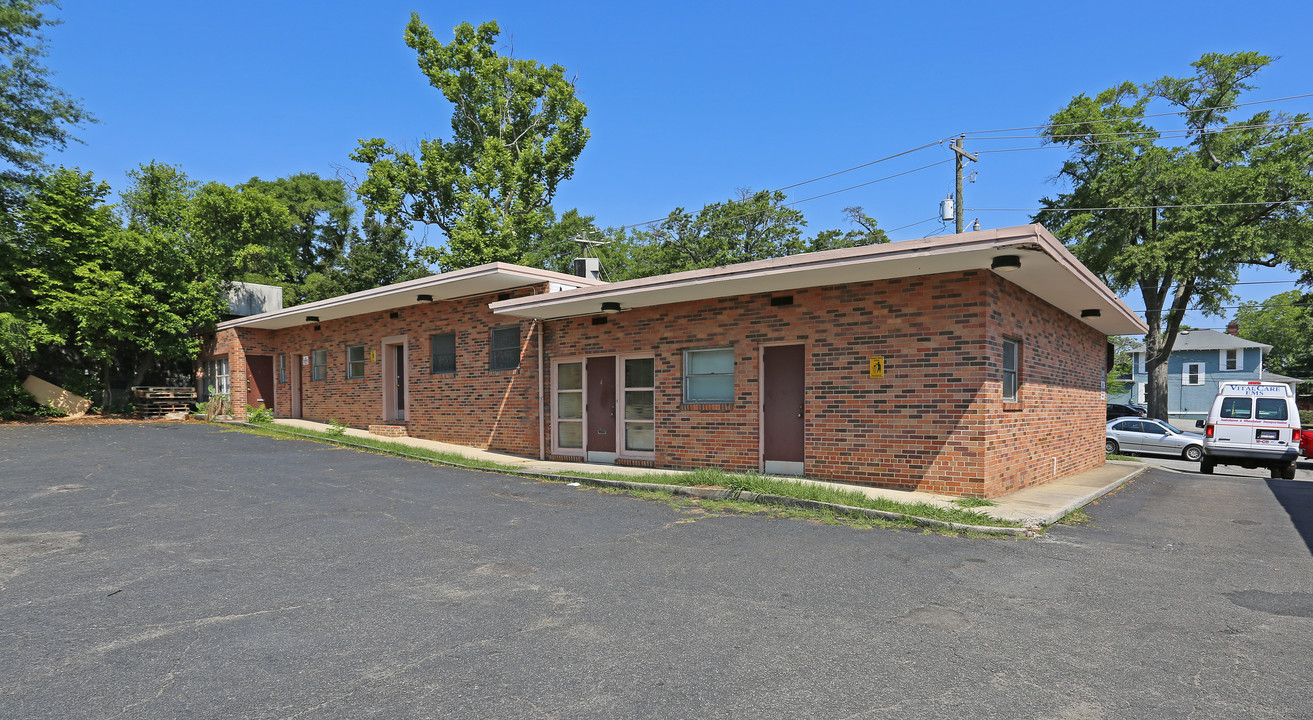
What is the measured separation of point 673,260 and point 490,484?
2721cm

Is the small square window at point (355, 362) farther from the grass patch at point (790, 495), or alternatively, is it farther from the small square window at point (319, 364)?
the grass patch at point (790, 495)

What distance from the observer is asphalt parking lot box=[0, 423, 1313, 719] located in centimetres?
338

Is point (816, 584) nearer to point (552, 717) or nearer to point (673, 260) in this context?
point (552, 717)

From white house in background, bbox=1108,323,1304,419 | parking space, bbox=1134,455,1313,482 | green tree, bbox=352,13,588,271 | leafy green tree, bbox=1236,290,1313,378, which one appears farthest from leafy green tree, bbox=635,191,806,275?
leafy green tree, bbox=1236,290,1313,378

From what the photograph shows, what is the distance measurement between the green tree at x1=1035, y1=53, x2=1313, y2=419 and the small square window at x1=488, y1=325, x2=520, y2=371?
2593 centimetres

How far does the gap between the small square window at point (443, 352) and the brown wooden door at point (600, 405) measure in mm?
4293

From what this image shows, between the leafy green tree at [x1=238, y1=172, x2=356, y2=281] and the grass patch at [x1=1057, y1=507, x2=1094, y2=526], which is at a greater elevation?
the leafy green tree at [x1=238, y1=172, x2=356, y2=281]

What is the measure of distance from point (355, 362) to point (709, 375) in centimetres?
1235

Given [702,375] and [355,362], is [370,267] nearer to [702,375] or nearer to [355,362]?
[355,362]

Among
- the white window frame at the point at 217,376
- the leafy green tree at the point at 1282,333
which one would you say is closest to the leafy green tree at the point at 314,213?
the white window frame at the point at 217,376

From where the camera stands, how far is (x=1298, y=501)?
10.4 meters

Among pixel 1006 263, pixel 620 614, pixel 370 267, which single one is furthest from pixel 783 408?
pixel 370 267

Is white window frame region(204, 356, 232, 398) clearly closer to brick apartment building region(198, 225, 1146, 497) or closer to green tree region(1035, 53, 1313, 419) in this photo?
brick apartment building region(198, 225, 1146, 497)

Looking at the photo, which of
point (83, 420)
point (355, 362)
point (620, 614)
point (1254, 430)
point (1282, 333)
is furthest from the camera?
point (1282, 333)
